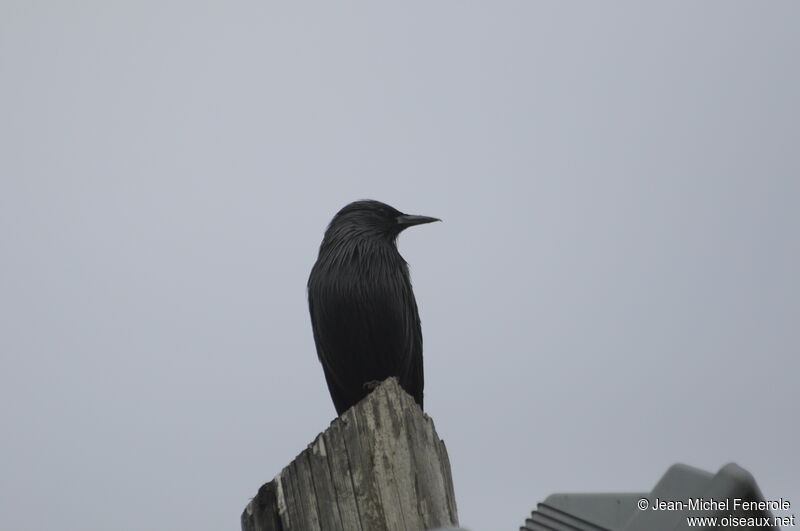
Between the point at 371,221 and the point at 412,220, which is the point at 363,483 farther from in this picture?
the point at 412,220

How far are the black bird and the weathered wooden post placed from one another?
1995 millimetres

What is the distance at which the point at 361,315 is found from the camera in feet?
18.9

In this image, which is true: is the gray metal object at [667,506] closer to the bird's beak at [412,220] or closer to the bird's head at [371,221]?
the bird's head at [371,221]

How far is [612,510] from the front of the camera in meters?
2.78

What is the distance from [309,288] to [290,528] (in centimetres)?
285

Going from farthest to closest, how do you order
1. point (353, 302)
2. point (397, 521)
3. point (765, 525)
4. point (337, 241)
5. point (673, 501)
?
point (337, 241) → point (353, 302) → point (397, 521) → point (673, 501) → point (765, 525)

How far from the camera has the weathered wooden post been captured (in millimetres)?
3293

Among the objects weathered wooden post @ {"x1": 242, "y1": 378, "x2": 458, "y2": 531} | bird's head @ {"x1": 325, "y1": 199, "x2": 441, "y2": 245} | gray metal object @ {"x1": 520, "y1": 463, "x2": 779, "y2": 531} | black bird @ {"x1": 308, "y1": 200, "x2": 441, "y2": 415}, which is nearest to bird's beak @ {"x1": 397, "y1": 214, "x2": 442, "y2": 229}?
bird's head @ {"x1": 325, "y1": 199, "x2": 441, "y2": 245}

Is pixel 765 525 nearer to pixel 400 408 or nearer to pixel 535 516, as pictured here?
pixel 535 516

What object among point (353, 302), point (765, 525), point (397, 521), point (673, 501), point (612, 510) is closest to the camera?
point (765, 525)

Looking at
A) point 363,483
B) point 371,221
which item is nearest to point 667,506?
point 363,483

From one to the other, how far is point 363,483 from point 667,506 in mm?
1097

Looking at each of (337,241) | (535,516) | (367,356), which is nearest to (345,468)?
(535,516)

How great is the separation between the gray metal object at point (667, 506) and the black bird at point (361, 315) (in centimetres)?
267
